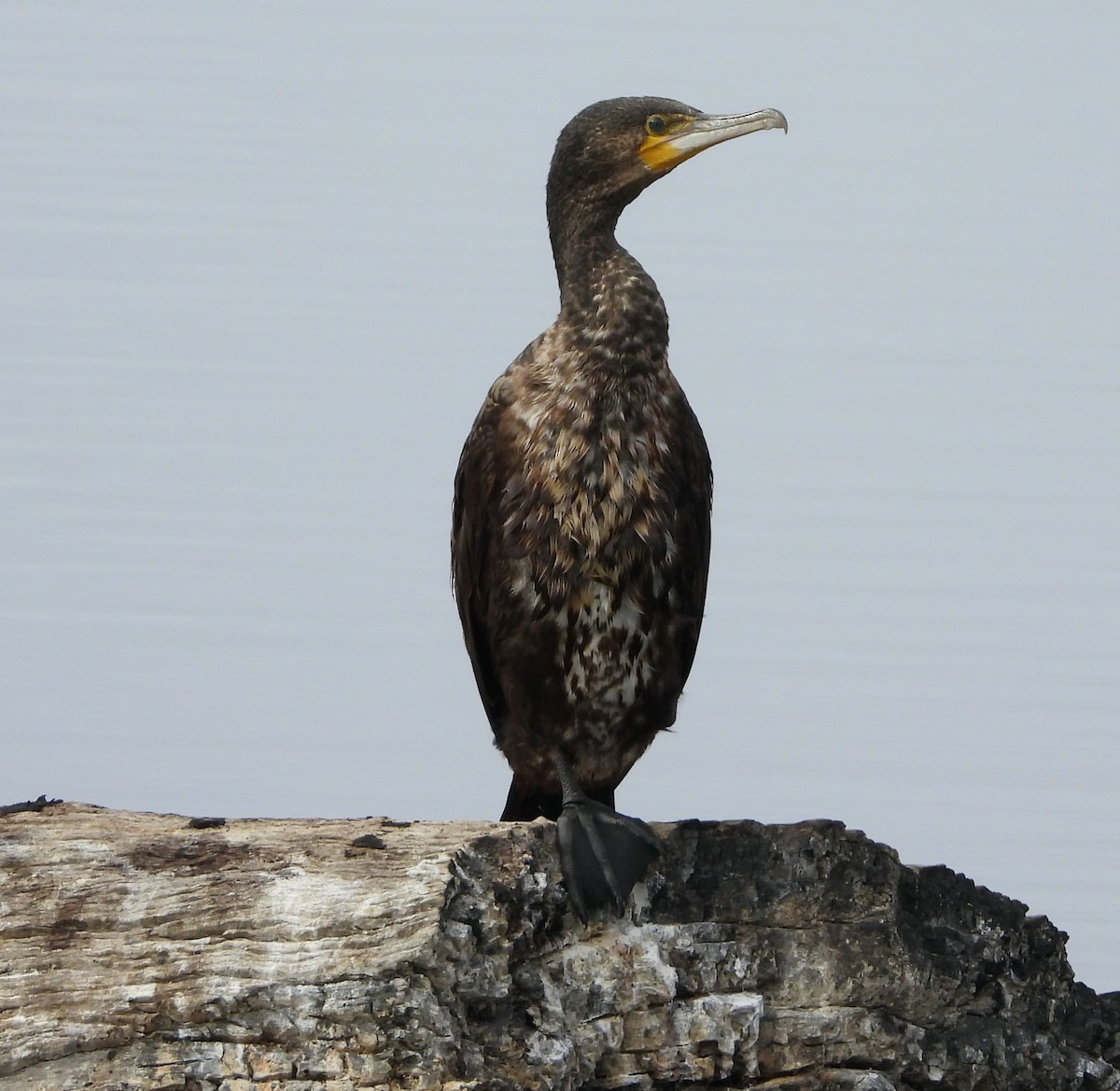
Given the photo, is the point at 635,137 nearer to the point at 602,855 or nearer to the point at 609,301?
the point at 609,301

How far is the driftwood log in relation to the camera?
3.19 meters

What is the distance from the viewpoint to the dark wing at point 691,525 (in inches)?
156

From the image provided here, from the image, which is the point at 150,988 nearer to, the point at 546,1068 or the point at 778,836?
the point at 546,1068

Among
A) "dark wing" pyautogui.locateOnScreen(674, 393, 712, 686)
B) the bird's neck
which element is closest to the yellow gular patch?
the bird's neck

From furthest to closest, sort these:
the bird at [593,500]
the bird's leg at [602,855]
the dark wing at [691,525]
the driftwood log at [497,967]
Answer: the dark wing at [691,525], the bird at [593,500], the bird's leg at [602,855], the driftwood log at [497,967]

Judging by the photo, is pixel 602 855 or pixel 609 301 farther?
pixel 609 301

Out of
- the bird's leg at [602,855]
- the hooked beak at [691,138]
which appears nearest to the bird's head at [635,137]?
the hooked beak at [691,138]

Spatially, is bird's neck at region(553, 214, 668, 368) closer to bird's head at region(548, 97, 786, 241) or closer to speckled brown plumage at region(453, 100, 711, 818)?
speckled brown plumage at region(453, 100, 711, 818)

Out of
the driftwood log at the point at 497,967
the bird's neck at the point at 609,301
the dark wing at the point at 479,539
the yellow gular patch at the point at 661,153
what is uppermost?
the yellow gular patch at the point at 661,153

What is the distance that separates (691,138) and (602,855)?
1586 mm

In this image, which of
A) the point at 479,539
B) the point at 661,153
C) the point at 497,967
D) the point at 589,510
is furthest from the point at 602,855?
the point at 661,153

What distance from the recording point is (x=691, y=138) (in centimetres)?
400

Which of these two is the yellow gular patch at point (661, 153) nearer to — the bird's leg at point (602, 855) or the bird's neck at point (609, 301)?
the bird's neck at point (609, 301)

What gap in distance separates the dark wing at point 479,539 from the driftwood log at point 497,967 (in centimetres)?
61
